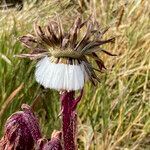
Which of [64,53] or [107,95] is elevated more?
[64,53]

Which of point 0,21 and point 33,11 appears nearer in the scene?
point 0,21

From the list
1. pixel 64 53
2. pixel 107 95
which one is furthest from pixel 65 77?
pixel 107 95

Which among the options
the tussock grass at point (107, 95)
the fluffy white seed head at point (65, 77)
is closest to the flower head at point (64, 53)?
the fluffy white seed head at point (65, 77)

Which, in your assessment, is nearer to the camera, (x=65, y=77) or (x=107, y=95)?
(x=65, y=77)

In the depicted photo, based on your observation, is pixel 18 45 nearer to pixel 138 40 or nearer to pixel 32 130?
pixel 138 40

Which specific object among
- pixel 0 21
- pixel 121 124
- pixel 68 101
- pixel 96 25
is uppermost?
pixel 0 21

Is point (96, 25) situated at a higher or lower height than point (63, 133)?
higher

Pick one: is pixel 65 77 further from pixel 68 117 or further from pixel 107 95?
pixel 107 95

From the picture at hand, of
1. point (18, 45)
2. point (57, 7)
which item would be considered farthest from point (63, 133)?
point (57, 7)
